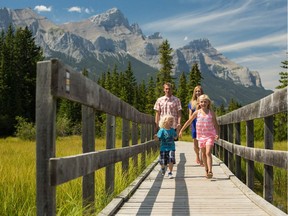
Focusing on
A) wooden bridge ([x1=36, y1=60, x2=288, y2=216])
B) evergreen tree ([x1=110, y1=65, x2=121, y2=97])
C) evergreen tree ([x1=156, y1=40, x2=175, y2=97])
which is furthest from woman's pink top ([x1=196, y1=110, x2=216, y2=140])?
evergreen tree ([x1=110, y1=65, x2=121, y2=97])

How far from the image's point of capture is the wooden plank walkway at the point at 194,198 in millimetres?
4914

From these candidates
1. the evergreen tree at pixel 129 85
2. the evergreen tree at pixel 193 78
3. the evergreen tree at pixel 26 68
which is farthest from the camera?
the evergreen tree at pixel 129 85

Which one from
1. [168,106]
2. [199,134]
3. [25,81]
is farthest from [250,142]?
[25,81]

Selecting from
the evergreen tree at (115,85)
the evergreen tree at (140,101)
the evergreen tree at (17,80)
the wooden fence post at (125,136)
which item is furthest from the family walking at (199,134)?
the evergreen tree at (140,101)

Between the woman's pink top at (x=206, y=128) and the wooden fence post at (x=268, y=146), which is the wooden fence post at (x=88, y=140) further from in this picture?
the woman's pink top at (x=206, y=128)

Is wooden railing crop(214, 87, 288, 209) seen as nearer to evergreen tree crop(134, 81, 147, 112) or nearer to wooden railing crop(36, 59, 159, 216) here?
wooden railing crop(36, 59, 159, 216)

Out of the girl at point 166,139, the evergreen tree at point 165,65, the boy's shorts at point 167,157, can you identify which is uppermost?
the evergreen tree at point 165,65

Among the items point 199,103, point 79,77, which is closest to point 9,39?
point 199,103

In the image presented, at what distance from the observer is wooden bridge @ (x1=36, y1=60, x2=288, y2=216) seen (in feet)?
9.61

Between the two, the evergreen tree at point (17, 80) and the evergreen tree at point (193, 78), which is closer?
the evergreen tree at point (17, 80)

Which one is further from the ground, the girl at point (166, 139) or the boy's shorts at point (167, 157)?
the girl at point (166, 139)

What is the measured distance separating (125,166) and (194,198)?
1.64 metres

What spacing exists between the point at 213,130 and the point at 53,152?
5897 mm

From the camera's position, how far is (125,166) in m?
7.30
